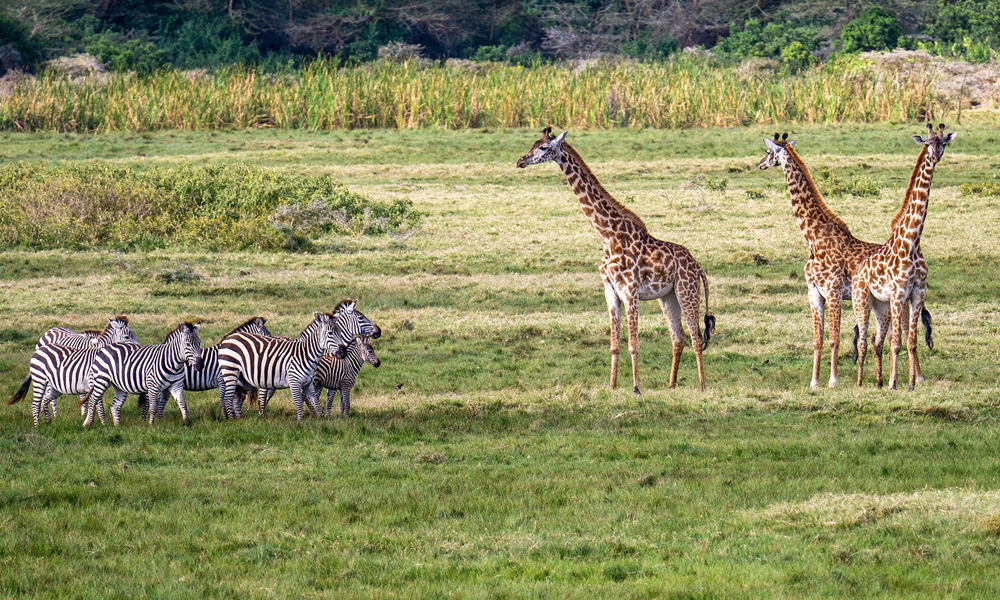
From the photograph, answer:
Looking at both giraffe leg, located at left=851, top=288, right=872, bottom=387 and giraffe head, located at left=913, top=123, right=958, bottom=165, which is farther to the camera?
giraffe leg, located at left=851, top=288, right=872, bottom=387

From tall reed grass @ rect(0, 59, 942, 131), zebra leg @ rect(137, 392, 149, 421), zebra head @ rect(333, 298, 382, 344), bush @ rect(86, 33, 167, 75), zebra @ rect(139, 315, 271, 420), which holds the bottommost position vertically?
zebra leg @ rect(137, 392, 149, 421)

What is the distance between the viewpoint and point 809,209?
46.0 feet

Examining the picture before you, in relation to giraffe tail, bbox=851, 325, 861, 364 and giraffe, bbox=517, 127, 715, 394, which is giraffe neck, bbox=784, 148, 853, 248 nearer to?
giraffe tail, bbox=851, 325, 861, 364

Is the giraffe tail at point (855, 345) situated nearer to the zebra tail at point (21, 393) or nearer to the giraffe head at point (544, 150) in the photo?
the giraffe head at point (544, 150)

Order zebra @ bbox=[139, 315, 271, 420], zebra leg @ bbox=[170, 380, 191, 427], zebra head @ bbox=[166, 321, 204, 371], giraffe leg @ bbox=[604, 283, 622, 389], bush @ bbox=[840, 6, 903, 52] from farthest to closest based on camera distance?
1. bush @ bbox=[840, 6, 903, 52]
2. giraffe leg @ bbox=[604, 283, 622, 389]
3. zebra @ bbox=[139, 315, 271, 420]
4. zebra leg @ bbox=[170, 380, 191, 427]
5. zebra head @ bbox=[166, 321, 204, 371]

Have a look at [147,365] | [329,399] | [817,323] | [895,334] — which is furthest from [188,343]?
[895,334]

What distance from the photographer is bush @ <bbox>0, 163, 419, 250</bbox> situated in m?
23.9

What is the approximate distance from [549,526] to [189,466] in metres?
3.38

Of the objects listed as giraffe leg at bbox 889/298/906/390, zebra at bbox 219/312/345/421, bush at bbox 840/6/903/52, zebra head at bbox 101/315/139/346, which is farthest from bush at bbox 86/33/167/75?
giraffe leg at bbox 889/298/906/390

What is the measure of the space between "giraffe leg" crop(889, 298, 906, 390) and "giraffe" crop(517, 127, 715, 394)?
71.5 inches

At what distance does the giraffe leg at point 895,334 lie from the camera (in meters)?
12.9

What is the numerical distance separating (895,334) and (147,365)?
24.1 ft

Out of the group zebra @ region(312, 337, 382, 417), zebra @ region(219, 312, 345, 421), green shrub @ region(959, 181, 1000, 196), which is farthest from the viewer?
green shrub @ region(959, 181, 1000, 196)

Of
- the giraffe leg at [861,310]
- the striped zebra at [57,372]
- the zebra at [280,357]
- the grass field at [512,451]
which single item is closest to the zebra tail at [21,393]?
the grass field at [512,451]
